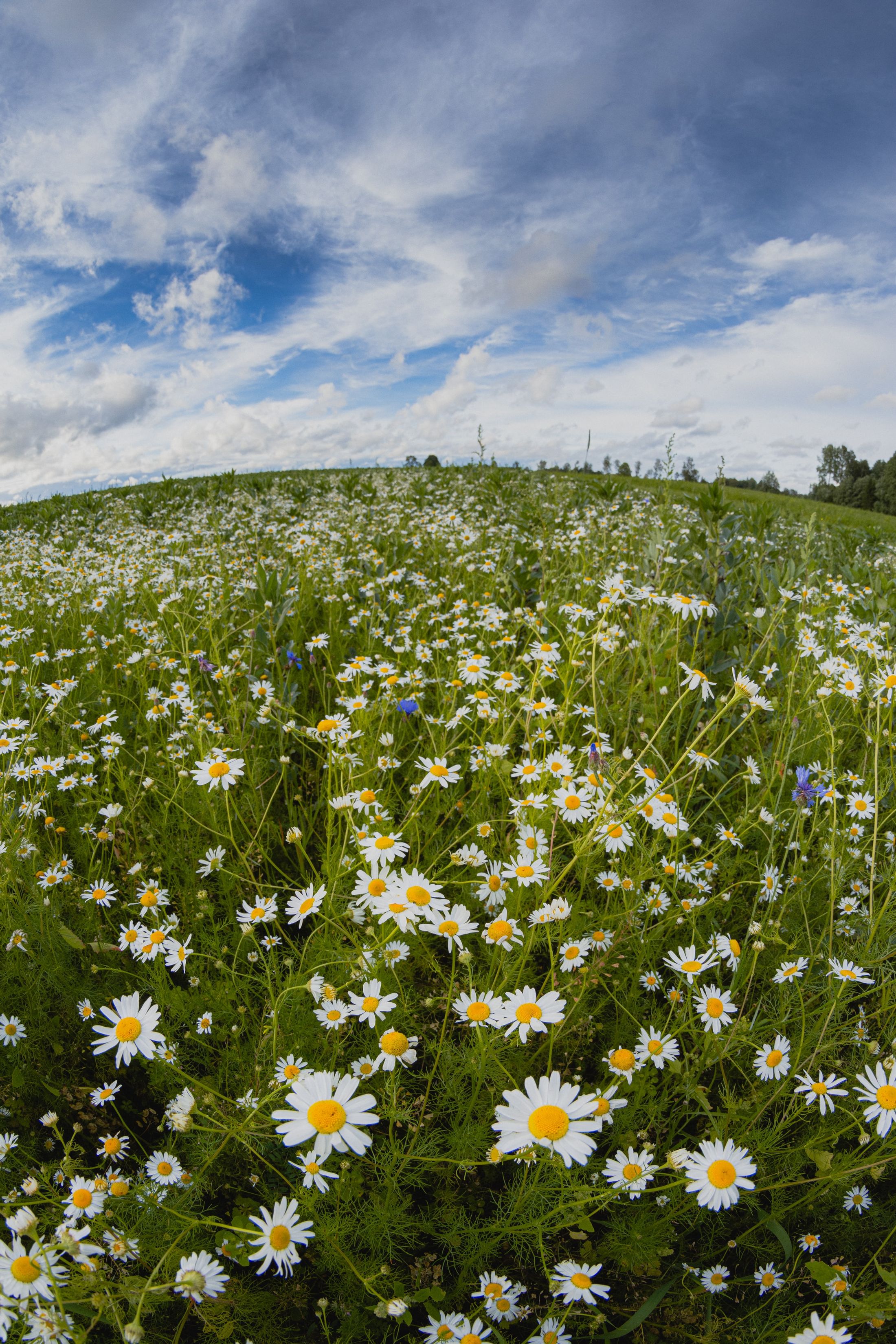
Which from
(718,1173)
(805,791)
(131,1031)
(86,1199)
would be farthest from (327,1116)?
(805,791)

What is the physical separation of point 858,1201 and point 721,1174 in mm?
710

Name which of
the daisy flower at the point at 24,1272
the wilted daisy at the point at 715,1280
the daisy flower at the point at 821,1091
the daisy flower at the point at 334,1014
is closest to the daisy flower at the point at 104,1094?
the daisy flower at the point at 24,1272

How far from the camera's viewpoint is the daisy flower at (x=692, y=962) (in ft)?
5.63

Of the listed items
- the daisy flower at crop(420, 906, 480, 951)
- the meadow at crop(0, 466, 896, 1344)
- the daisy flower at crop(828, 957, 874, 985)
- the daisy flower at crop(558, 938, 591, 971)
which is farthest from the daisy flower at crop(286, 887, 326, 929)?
the daisy flower at crop(828, 957, 874, 985)

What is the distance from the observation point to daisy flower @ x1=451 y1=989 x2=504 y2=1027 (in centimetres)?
139

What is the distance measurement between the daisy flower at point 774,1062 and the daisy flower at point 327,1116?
3.54 feet

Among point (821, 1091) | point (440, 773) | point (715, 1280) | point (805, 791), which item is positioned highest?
point (440, 773)

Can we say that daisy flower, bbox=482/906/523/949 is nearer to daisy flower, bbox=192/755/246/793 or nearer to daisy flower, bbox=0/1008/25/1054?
daisy flower, bbox=192/755/246/793

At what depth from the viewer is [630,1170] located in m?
1.39

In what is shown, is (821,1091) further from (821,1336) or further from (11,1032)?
(11,1032)

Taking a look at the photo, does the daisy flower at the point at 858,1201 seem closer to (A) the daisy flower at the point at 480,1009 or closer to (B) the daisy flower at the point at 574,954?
(B) the daisy flower at the point at 574,954

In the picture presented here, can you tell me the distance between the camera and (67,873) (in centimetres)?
229

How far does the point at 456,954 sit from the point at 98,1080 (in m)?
1.13

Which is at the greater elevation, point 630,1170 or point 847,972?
point 847,972
